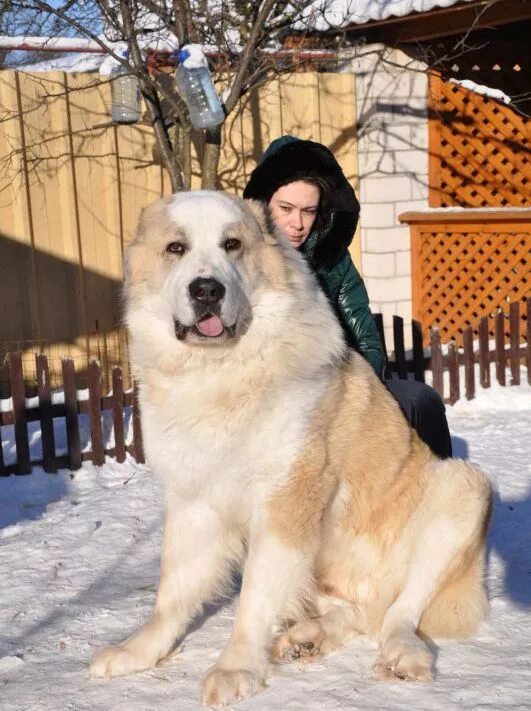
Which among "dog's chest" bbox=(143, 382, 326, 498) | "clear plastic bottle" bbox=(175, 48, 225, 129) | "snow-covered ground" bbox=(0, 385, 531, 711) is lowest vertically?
"snow-covered ground" bbox=(0, 385, 531, 711)

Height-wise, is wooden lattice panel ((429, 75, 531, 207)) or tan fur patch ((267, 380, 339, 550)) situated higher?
wooden lattice panel ((429, 75, 531, 207))

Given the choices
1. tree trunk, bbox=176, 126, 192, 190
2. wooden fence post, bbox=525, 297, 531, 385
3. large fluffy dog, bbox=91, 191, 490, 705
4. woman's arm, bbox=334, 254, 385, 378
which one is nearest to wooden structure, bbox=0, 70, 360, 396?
tree trunk, bbox=176, 126, 192, 190

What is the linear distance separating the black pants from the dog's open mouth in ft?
3.47

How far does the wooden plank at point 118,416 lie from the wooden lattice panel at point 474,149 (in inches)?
166

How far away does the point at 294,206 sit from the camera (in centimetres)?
322

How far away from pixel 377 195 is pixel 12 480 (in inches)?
180

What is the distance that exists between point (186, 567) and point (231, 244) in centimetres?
103

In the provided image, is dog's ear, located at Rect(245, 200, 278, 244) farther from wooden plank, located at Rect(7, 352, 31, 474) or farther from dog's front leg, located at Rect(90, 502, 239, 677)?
wooden plank, located at Rect(7, 352, 31, 474)

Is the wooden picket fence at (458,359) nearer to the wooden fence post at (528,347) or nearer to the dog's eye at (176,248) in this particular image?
the wooden fence post at (528,347)

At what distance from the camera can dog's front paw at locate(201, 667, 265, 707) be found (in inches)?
93.5

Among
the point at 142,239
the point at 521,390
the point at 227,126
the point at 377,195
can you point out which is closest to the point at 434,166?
the point at 377,195

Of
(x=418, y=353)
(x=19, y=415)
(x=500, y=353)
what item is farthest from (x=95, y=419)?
(x=500, y=353)

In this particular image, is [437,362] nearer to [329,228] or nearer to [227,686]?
[329,228]

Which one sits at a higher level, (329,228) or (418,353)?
(329,228)
